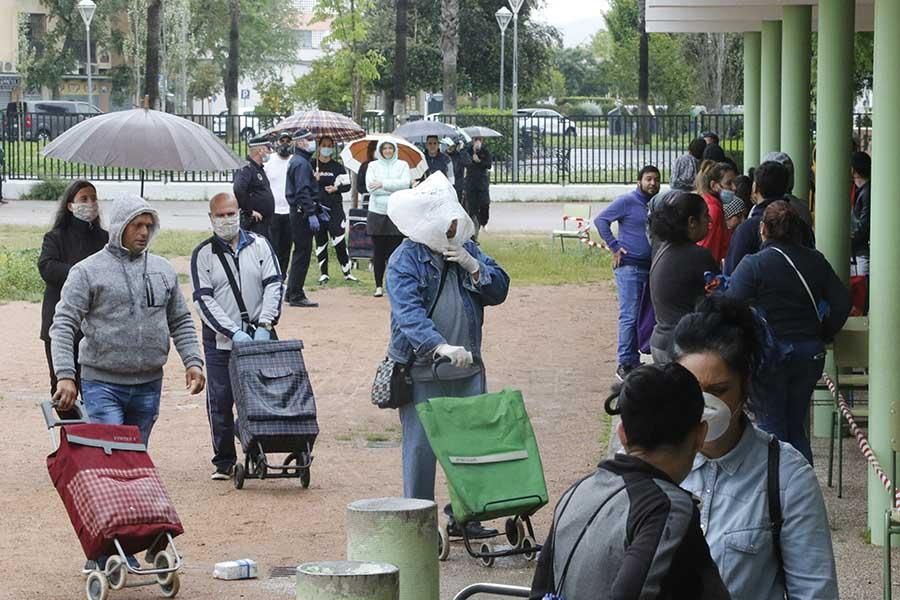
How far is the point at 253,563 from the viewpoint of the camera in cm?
770

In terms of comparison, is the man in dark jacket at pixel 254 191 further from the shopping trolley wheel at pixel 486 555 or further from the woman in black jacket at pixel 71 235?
the shopping trolley wheel at pixel 486 555

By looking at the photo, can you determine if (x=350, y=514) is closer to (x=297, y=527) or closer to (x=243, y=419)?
(x=297, y=527)

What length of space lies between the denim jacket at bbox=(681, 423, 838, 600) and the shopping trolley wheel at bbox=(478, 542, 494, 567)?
4.23 meters

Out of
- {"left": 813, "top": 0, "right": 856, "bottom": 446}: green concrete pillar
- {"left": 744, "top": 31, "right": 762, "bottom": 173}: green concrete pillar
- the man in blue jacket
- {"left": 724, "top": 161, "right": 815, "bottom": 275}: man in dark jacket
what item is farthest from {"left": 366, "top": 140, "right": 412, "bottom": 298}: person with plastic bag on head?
{"left": 724, "top": 161, "right": 815, "bottom": 275}: man in dark jacket

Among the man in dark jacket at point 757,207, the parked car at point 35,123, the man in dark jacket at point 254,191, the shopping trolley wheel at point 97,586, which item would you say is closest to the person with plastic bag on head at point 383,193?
the man in dark jacket at point 254,191

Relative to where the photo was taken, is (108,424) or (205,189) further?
(205,189)

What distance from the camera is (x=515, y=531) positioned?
313 inches

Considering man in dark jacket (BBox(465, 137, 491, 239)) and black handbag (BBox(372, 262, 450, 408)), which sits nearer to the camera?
black handbag (BBox(372, 262, 450, 408))

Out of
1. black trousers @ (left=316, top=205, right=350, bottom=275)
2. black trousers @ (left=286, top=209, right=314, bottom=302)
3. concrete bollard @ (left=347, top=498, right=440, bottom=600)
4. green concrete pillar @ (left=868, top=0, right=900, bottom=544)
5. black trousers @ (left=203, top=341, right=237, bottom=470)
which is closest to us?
concrete bollard @ (left=347, top=498, right=440, bottom=600)

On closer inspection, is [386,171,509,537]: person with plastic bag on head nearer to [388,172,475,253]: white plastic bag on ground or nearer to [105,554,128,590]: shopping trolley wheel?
[388,172,475,253]: white plastic bag on ground

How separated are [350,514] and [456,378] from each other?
5.30 ft

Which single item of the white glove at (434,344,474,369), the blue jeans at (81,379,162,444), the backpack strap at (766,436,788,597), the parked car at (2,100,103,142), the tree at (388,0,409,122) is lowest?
the blue jeans at (81,379,162,444)

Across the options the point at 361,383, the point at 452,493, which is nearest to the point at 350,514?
the point at 452,493

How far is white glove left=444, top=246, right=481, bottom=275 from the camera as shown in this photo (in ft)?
25.1
